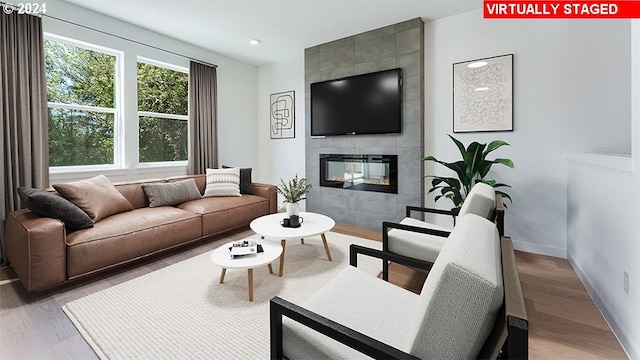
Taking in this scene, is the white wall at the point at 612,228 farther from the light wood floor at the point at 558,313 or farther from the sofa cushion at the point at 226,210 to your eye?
the sofa cushion at the point at 226,210

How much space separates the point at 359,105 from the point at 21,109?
12.1 ft

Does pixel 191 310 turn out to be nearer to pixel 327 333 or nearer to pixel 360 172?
pixel 327 333

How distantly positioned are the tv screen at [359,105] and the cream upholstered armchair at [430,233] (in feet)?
6.22

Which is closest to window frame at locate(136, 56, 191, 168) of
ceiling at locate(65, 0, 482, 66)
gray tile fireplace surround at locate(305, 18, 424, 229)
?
ceiling at locate(65, 0, 482, 66)

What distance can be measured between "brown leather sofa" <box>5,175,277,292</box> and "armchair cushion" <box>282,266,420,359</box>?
2.05 meters

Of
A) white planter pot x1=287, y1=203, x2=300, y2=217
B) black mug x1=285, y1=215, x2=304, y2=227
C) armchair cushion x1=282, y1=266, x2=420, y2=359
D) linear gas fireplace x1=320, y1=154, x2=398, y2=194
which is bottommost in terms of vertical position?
armchair cushion x1=282, y1=266, x2=420, y2=359

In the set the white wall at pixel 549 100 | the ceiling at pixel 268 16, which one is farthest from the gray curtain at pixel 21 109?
the white wall at pixel 549 100

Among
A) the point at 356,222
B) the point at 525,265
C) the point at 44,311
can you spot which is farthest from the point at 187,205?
the point at 525,265

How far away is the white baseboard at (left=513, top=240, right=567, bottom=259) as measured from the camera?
288 centimetres

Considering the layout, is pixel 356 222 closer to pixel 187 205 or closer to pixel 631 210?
pixel 187 205

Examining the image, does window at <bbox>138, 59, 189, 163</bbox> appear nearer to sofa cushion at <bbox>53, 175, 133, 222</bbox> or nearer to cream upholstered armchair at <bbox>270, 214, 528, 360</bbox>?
sofa cushion at <bbox>53, 175, 133, 222</bbox>

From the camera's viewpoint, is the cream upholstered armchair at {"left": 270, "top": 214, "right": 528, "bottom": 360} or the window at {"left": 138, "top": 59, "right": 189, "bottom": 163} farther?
the window at {"left": 138, "top": 59, "right": 189, "bottom": 163}

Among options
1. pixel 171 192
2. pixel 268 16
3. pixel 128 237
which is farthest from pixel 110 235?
pixel 268 16

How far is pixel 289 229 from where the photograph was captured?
2.64 m
